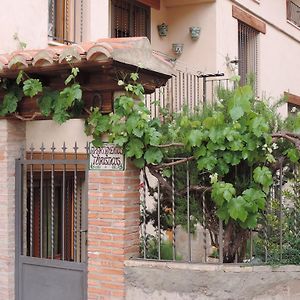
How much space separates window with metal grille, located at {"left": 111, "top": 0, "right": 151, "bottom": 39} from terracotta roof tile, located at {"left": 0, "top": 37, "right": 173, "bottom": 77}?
5.14 m

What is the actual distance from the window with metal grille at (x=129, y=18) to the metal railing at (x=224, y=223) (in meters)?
5.55

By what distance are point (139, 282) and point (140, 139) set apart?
1.35m

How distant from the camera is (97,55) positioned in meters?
4.84

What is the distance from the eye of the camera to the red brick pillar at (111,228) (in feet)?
17.1

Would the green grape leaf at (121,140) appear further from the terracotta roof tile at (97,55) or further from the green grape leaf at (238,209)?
the green grape leaf at (238,209)

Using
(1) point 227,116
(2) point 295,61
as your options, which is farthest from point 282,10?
(1) point 227,116

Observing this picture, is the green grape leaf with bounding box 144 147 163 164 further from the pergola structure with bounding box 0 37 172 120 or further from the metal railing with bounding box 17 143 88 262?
the metal railing with bounding box 17 143 88 262

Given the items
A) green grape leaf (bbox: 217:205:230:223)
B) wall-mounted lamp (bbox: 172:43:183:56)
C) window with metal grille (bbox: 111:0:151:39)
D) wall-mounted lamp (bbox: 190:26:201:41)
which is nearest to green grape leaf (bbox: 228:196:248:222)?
green grape leaf (bbox: 217:205:230:223)

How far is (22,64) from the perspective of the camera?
17.3ft

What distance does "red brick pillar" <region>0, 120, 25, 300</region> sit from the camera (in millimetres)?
5898

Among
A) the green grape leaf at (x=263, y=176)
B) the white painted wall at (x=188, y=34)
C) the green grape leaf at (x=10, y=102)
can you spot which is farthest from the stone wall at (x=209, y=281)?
the white painted wall at (x=188, y=34)

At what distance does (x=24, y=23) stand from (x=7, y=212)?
2547mm

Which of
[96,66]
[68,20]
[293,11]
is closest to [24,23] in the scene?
[68,20]

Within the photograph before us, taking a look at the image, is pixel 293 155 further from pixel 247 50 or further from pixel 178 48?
pixel 247 50
